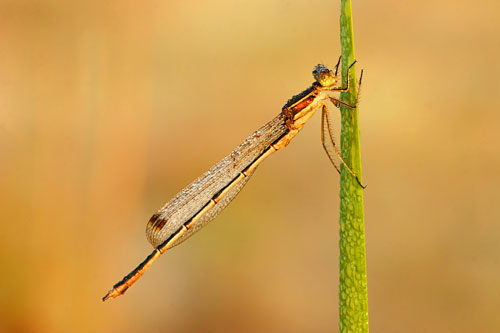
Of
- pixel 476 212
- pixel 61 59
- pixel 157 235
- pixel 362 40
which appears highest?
pixel 61 59

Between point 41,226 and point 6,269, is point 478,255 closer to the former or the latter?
point 41,226

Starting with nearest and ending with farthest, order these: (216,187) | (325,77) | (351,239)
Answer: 1. (351,239)
2. (325,77)
3. (216,187)

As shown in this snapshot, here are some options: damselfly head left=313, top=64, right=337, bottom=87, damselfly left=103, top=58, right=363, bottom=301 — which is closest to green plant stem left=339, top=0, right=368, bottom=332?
damselfly head left=313, top=64, right=337, bottom=87

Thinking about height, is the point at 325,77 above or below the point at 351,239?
above

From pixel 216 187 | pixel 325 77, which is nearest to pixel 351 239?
pixel 325 77

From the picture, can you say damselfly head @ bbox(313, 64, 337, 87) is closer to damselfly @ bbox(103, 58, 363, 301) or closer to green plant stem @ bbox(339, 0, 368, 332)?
damselfly @ bbox(103, 58, 363, 301)

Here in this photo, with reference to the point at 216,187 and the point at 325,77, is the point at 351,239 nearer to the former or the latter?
the point at 325,77

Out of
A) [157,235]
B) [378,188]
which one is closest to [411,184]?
[378,188]

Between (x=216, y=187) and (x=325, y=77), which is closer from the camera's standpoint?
(x=325, y=77)
